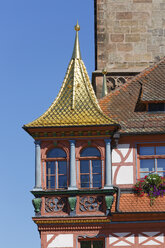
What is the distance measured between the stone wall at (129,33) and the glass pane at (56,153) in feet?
34.3

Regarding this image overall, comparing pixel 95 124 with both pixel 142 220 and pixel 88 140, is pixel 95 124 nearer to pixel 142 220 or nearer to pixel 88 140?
pixel 88 140

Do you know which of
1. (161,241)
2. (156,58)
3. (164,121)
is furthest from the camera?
(156,58)

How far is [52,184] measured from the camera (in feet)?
A: 107

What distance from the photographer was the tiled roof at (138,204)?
31938mm

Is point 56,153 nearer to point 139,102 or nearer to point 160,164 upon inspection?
point 160,164

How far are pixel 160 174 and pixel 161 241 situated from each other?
2.61 metres

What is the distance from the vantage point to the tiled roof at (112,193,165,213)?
3194 centimetres

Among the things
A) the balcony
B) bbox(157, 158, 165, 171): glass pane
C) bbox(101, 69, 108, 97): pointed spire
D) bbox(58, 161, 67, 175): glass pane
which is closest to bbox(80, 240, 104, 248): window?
the balcony

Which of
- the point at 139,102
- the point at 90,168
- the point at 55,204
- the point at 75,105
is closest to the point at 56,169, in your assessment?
the point at 90,168

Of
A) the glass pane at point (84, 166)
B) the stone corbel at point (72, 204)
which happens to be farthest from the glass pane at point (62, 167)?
the stone corbel at point (72, 204)

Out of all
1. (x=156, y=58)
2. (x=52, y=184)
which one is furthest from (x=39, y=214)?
(x=156, y=58)

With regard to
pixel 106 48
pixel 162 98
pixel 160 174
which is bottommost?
pixel 160 174

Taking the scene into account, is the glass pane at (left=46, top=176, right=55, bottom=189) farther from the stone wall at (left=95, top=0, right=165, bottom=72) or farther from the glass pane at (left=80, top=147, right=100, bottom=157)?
the stone wall at (left=95, top=0, right=165, bottom=72)

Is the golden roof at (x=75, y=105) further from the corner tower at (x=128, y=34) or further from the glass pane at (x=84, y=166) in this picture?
the corner tower at (x=128, y=34)
